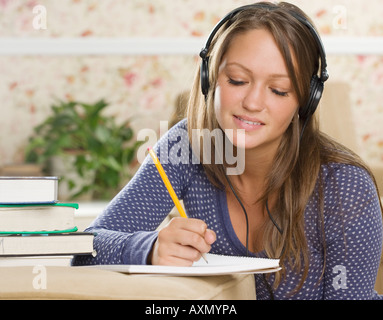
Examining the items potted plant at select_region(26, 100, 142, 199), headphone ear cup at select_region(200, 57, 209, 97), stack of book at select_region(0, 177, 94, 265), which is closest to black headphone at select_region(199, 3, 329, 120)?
headphone ear cup at select_region(200, 57, 209, 97)

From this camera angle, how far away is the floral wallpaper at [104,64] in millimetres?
3119

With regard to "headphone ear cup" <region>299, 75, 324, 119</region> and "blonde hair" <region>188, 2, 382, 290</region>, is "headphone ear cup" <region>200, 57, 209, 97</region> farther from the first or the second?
"headphone ear cup" <region>299, 75, 324, 119</region>

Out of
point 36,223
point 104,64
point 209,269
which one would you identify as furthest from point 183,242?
point 104,64

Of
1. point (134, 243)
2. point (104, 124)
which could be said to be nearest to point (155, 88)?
point (104, 124)

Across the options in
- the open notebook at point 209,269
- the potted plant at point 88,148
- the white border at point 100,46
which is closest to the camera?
the open notebook at point 209,269

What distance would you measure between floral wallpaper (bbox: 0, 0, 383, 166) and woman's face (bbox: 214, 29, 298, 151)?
2299 mm

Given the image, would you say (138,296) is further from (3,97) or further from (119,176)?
(3,97)

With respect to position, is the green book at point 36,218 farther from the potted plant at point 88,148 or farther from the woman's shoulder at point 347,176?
the potted plant at point 88,148

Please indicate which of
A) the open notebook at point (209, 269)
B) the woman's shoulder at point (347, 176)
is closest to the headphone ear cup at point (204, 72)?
the woman's shoulder at point (347, 176)

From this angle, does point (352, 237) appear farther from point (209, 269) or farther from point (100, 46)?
point (100, 46)

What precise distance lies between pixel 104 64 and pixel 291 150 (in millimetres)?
2402

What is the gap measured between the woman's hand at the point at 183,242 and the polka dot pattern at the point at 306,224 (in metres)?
0.04

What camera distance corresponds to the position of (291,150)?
900 mm
